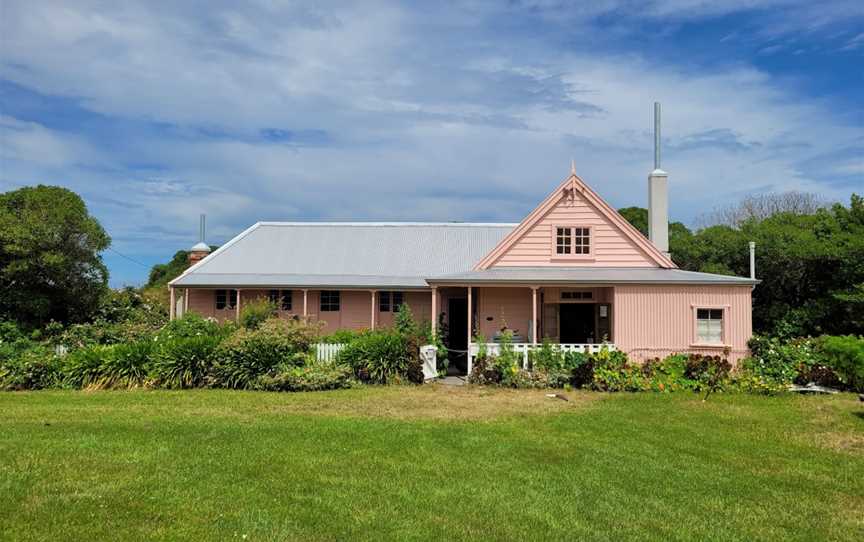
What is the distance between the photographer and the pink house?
1712 centimetres

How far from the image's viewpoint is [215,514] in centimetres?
626

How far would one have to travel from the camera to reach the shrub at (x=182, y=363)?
50.2 feet

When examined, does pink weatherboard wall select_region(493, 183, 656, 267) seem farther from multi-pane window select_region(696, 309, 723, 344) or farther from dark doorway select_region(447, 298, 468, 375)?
dark doorway select_region(447, 298, 468, 375)

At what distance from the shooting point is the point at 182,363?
15.5 meters

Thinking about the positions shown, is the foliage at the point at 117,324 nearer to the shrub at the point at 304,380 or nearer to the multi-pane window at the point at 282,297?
the multi-pane window at the point at 282,297

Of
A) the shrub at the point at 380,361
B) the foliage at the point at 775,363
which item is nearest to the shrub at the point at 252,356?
the shrub at the point at 380,361

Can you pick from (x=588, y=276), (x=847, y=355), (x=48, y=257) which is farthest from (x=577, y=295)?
(x=48, y=257)

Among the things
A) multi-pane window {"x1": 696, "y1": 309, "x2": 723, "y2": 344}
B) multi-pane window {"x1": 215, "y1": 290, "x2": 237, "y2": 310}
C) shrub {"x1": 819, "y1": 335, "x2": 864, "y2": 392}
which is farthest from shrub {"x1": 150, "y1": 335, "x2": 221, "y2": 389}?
shrub {"x1": 819, "y1": 335, "x2": 864, "y2": 392}

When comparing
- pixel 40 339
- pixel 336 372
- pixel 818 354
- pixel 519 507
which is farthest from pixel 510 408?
pixel 40 339

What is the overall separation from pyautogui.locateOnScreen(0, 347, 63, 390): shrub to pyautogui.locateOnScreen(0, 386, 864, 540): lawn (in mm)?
2808

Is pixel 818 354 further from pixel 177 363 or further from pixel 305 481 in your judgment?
pixel 177 363

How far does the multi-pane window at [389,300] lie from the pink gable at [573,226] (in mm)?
5592

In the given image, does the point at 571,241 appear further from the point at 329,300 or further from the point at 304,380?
the point at 329,300

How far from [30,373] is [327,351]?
7496mm
